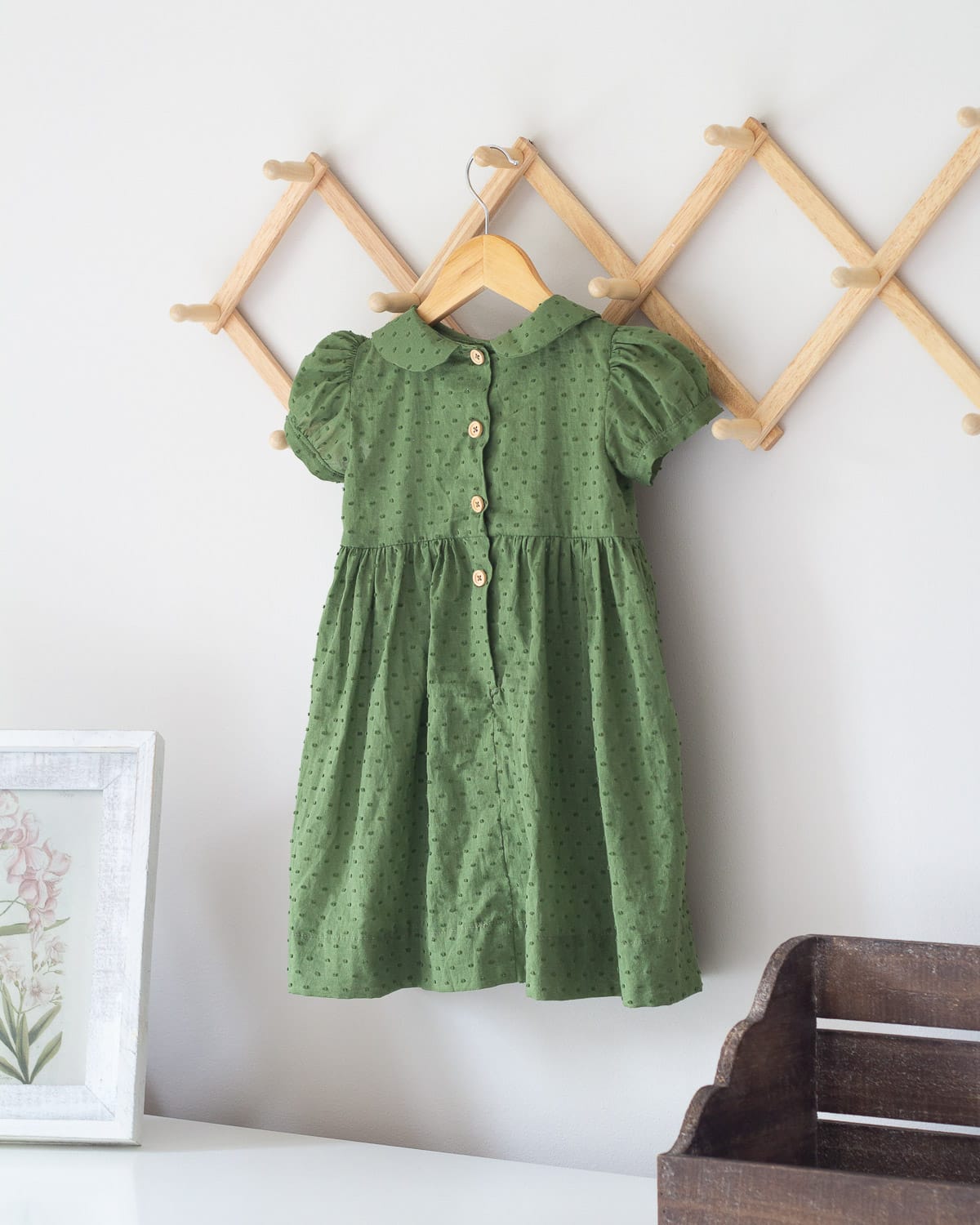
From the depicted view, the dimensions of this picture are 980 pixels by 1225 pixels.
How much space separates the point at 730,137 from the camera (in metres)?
1.10

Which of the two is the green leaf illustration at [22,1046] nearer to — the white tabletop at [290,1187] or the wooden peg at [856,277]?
the white tabletop at [290,1187]

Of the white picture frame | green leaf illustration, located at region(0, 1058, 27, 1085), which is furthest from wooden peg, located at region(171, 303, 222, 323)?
green leaf illustration, located at region(0, 1058, 27, 1085)

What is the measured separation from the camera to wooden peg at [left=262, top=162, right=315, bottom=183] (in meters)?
1.31

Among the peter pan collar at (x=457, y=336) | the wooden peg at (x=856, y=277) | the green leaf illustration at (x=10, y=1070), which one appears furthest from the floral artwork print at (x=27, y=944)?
the wooden peg at (x=856, y=277)

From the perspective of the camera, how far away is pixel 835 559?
1.15m

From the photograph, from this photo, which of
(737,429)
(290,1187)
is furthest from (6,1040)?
(737,429)

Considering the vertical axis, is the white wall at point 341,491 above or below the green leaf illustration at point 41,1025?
above

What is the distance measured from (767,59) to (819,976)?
854 mm

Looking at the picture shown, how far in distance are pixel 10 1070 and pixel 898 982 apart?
0.91 metres

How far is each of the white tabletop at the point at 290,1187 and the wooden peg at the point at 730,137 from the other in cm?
96

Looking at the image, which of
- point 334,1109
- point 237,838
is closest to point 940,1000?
point 334,1109

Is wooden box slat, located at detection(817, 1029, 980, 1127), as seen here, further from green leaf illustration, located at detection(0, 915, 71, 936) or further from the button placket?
green leaf illustration, located at detection(0, 915, 71, 936)

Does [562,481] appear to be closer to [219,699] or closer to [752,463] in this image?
[752,463]

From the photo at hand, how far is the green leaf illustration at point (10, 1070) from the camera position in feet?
4.17
